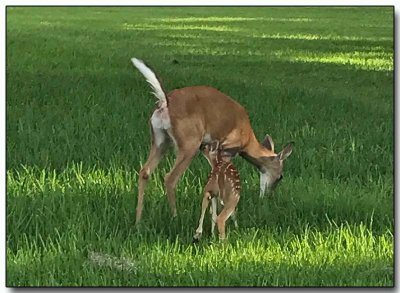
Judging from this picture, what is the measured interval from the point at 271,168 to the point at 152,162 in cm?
41

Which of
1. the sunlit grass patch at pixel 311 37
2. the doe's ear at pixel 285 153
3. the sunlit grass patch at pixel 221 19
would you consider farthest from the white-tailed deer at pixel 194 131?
the sunlit grass patch at pixel 311 37

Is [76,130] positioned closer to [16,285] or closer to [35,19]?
[35,19]

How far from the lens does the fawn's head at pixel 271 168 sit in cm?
371

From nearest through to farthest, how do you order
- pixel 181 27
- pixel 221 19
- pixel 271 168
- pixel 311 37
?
pixel 271 168 → pixel 221 19 → pixel 181 27 → pixel 311 37

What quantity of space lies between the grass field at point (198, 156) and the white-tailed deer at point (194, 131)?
0.06 metres

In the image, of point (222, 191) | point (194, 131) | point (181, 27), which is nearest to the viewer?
point (222, 191)

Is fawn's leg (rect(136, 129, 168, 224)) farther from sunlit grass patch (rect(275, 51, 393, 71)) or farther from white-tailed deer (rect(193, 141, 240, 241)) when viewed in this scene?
sunlit grass patch (rect(275, 51, 393, 71))

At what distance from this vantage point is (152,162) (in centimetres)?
365

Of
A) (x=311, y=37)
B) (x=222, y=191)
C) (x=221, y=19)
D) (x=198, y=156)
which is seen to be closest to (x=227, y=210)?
(x=222, y=191)

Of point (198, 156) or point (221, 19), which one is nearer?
point (198, 156)

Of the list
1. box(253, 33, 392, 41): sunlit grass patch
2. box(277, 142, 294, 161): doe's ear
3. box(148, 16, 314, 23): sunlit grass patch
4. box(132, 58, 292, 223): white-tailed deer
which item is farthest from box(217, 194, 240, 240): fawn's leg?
box(253, 33, 392, 41): sunlit grass patch

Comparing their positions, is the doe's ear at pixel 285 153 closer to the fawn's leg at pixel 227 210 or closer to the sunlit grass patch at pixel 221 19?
the fawn's leg at pixel 227 210

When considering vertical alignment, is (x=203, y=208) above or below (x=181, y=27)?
below

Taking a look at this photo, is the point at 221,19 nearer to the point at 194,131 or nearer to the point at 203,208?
the point at 194,131
